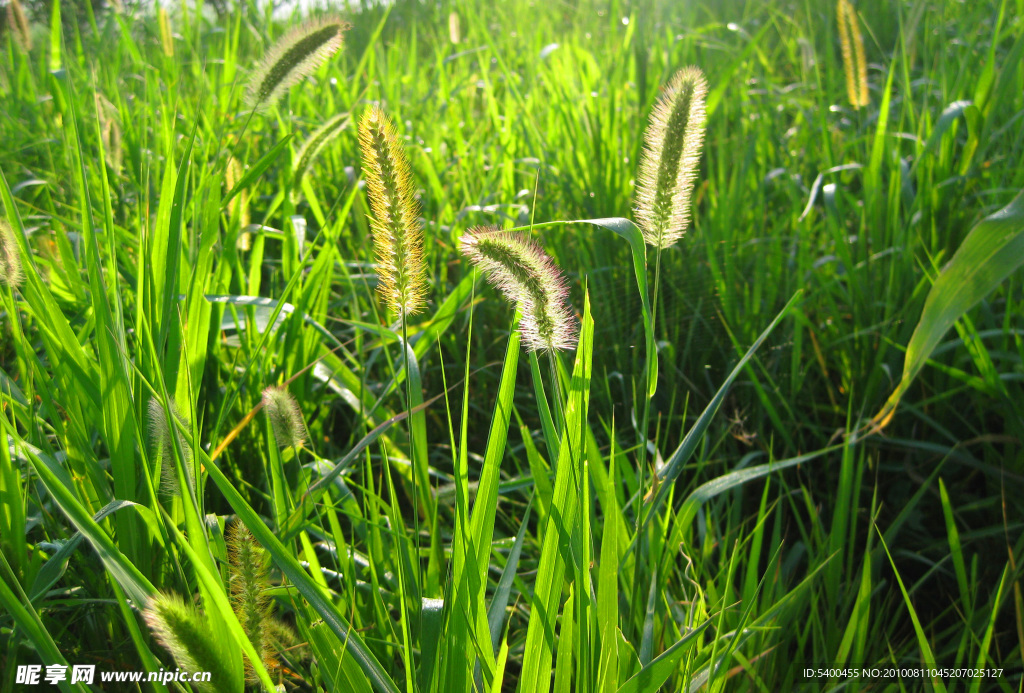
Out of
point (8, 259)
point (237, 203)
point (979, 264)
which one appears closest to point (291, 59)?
point (237, 203)

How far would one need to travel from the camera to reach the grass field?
0.74 m

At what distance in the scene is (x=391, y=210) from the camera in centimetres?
71

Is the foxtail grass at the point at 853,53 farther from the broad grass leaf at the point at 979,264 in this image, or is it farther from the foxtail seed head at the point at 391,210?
the foxtail seed head at the point at 391,210

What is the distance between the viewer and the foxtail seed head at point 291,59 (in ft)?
4.31

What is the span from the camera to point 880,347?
1474 mm

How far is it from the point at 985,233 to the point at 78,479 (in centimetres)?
122

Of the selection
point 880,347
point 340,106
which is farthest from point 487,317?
point 340,106

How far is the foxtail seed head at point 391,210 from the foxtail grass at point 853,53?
1.75 metres

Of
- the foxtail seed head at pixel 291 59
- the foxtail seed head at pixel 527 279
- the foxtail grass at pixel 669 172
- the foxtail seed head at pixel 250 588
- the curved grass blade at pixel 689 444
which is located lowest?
the foxtail seed head at pixel 250 588

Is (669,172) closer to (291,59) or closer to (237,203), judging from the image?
(291,59)

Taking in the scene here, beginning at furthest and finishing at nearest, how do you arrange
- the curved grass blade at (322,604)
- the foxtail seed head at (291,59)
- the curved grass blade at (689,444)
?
the foxtail seed head at (291,59) → the curved grass blade at (689,444) → the curved grass blade at (322,604)

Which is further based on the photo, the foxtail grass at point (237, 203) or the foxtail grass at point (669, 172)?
the foxtail grass at point (237, 203)

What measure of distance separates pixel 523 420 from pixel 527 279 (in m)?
0.98

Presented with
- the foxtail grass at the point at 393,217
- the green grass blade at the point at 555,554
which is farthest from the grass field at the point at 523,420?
the foxtail grass at the point at 393,217
